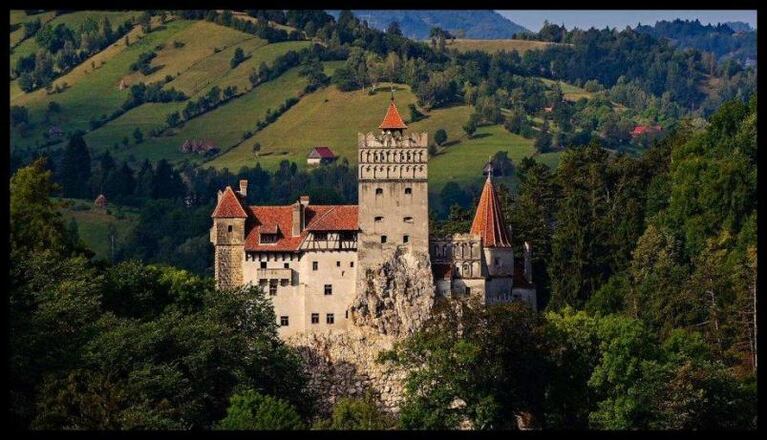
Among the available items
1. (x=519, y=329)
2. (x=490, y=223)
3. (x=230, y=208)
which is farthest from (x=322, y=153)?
(x=519, y=329)

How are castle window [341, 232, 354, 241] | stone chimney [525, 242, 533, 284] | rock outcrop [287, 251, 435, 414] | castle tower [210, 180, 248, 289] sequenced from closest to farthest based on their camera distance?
rock outcrop [287, 251, 435, 414] < castle window [341, 232, 354, 241] < castle tower [210, 180, 248, 289] < stone chimney [525, 242, 533, 284]

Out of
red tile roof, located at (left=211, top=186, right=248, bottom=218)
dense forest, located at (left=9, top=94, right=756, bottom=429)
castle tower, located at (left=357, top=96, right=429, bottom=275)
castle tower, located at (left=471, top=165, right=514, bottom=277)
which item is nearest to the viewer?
dense forest, located at (left=9, top=94, right=756, bottom=429)

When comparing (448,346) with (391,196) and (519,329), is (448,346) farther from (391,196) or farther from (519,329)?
(391,196)

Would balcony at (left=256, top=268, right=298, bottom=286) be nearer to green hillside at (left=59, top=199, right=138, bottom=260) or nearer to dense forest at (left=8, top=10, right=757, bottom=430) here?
dense forest at (left=8, top=10, right=757, bottom=430)

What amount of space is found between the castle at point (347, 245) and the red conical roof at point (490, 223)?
166 centimetres

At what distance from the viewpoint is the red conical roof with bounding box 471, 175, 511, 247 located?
260ft

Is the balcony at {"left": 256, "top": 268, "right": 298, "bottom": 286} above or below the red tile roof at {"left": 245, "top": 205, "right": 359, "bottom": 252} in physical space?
below

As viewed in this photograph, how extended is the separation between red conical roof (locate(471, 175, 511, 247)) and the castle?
65.3 inches

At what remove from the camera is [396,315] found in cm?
7538

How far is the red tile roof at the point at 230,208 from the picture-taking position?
77875 millimetres

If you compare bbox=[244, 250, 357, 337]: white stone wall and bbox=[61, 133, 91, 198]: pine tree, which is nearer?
bbox=[244, 250, 357, 337]: white stone wall

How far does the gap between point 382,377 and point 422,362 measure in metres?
5.45

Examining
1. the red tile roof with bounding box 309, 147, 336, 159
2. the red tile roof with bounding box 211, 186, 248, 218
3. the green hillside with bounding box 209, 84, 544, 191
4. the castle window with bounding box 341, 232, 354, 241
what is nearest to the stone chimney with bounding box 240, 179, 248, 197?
the red tile roof with bounding box 211, 186, 248, 218

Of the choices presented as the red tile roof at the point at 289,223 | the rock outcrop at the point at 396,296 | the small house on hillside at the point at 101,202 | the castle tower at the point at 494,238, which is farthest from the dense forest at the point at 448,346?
the small house on hillside at the point at 101,202
